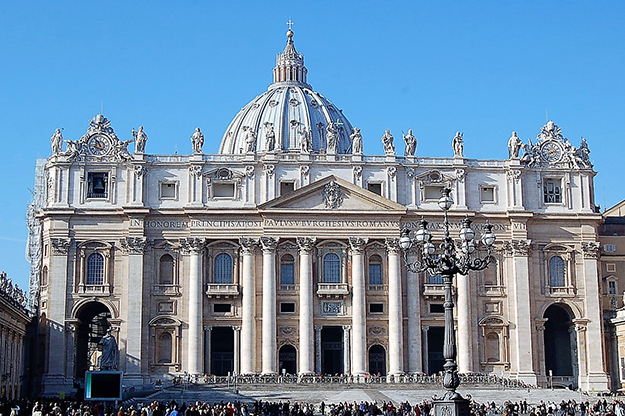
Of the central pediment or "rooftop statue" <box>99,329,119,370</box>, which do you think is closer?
"rooftop statue" <box>99,329,119,370</box>

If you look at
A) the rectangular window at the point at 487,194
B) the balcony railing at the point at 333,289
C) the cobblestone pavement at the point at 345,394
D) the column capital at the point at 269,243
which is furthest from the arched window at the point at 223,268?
the rectangular window at the point at 487,194

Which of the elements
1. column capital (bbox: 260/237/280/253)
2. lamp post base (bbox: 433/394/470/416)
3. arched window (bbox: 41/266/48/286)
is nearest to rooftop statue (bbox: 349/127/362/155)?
column capital (bbox: 260/237/280/253)

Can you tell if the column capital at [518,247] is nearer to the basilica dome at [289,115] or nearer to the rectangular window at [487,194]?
the rectangular window at [487,194]

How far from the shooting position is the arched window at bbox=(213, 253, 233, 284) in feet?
257

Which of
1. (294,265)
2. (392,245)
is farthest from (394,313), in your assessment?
(294,265)

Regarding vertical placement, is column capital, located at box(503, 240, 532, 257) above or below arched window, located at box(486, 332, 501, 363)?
above

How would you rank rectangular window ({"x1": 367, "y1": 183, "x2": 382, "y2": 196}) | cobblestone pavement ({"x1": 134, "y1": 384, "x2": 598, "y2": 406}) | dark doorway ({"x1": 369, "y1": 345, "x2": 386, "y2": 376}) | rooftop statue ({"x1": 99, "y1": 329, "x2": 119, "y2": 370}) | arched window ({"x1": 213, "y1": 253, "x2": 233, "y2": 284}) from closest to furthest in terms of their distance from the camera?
cobblestone pavement ({"x1": 134, "y1": 384, "x2": 598, "y2": 406})
rooftop statue ({"x1": 99, "y1": 329, "x2": 119, "y2": 370})
arched window ({"x1": 213, "y1": 253, "x2": 233, "y2": 284})
dark doorway ({"x1": 369, "y1": 345, "x2": 386, "y2": 376})
rectangular window ({"x1": 367, "y1": 183, "x2": 382, "y2": 196})

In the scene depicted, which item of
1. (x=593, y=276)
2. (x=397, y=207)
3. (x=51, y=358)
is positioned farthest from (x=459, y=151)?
(x=51, y=358)

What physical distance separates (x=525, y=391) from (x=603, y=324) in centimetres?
1659

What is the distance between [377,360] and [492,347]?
9037 millimetres

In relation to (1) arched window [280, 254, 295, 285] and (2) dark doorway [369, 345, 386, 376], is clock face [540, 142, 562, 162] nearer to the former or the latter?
(2) dark doorway [369, 345, 386, 376]

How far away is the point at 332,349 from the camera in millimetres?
80125

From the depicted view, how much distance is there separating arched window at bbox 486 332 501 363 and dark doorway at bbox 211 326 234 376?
20.0 m

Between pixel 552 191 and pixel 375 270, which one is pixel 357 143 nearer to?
pixel 375 270
